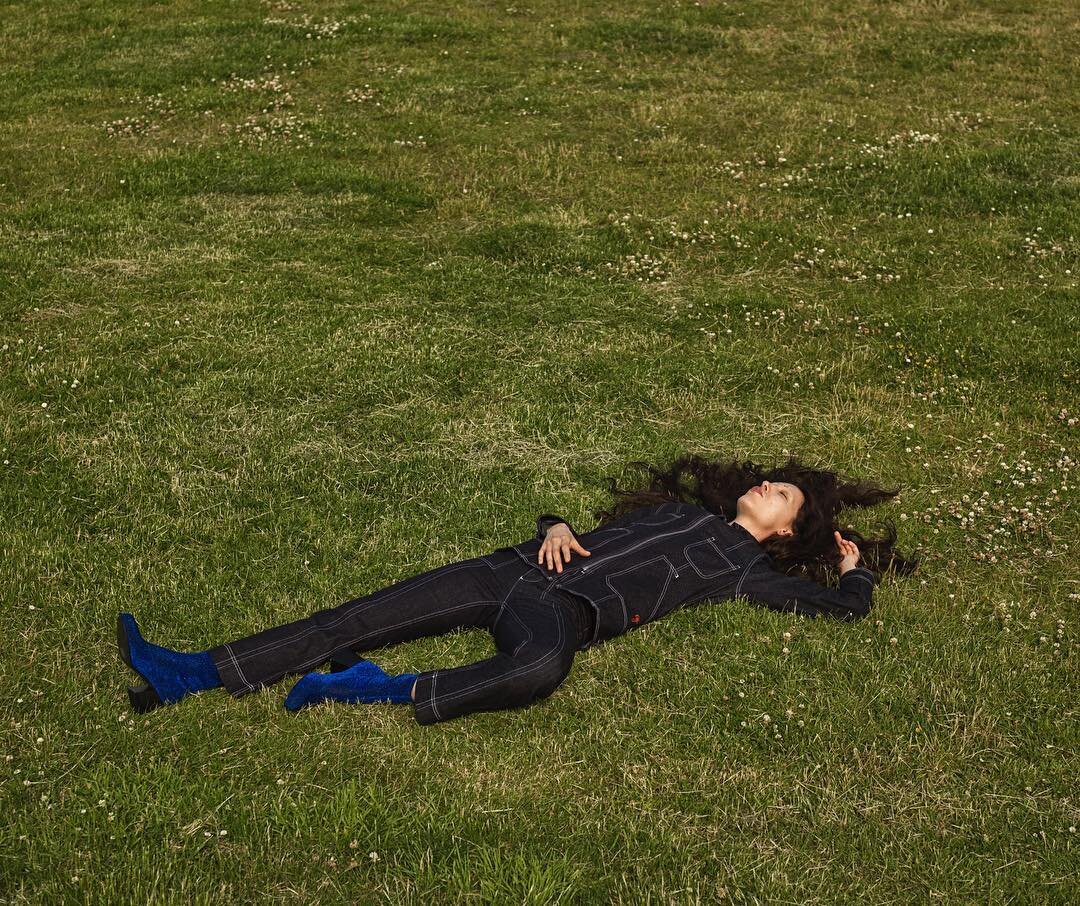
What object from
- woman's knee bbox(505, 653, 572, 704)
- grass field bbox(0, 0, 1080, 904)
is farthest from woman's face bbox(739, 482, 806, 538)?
woman's knee bbox(505, 653, 572, 704)

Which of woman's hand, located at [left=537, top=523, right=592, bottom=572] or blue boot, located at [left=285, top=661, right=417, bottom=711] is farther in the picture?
woman's hand, located at [left=537, top=523, right=592, bottom=572]

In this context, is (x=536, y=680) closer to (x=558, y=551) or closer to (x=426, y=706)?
(x=426, y=706)

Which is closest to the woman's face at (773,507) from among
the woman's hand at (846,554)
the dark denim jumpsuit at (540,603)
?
the dark denim jumpsuit at (540,603)

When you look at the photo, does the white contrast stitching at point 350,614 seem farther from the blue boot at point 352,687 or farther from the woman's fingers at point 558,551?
the woman's fingers at point 558,551

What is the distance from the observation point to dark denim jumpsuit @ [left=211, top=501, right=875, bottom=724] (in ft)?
21.1

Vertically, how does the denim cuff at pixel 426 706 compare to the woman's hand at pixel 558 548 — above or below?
below

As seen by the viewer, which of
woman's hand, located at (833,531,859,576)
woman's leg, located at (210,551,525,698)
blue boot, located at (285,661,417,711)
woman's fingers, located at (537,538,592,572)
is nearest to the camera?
blue boot, located at (285,661,417,711)

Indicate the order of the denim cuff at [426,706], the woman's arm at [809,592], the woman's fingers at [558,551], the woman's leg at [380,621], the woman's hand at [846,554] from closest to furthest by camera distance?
the denim cuff at [426,706]
the woman's leg at [380,621]
the woman's fingers at [558,551]
the woman's arm at [809,592]
the woman's hand at [846,554]

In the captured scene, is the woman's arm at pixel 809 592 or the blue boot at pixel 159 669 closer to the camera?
the blue boot at pixel 159 669

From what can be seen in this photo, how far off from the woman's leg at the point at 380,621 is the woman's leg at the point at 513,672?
0.33 meters

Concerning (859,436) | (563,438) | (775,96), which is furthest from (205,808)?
(775,96)

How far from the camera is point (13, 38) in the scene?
21.8 metres

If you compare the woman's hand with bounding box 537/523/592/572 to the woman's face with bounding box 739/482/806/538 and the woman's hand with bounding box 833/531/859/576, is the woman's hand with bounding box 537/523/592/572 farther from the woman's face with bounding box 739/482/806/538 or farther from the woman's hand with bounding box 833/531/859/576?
the woman's hand with bounding box 833/531/859/576

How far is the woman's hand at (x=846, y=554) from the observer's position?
767 cm
